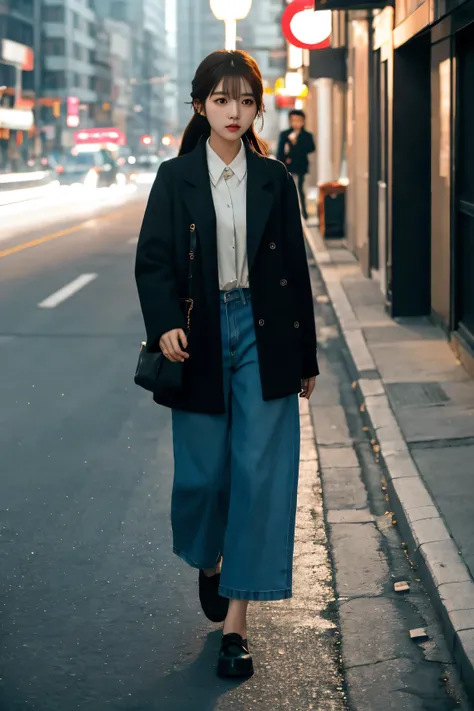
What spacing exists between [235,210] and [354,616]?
1547 mm

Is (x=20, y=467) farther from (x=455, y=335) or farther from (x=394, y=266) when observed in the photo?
(x=394, y=266)

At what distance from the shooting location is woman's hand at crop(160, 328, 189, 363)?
3.99m

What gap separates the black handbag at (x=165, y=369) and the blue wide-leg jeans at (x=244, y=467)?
12cm

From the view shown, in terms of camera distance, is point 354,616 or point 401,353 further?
point 401,353

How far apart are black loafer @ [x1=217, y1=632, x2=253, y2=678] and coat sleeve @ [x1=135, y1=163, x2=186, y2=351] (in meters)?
0.97

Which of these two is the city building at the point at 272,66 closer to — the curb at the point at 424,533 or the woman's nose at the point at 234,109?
the woman's nose at the point at 234,109

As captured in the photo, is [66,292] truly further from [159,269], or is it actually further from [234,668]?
[234,668]

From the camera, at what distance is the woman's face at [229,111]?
157 inches

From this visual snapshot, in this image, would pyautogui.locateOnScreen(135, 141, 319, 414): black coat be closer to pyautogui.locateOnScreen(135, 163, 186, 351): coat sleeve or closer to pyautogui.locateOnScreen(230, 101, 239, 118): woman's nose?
pyautogui.locateOnScreen(135, 163, 186, 351): coat sleeve

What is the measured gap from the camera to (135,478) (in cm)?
664

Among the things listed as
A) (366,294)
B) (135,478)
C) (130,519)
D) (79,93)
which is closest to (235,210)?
(130,519)

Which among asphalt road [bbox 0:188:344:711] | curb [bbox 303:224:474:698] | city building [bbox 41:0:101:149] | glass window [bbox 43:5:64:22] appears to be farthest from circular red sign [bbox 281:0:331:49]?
glass window [bbox 43:5:64:22]

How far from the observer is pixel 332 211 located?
21141mm

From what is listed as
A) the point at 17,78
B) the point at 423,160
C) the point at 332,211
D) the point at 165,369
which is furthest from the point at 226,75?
the point at 17,78
